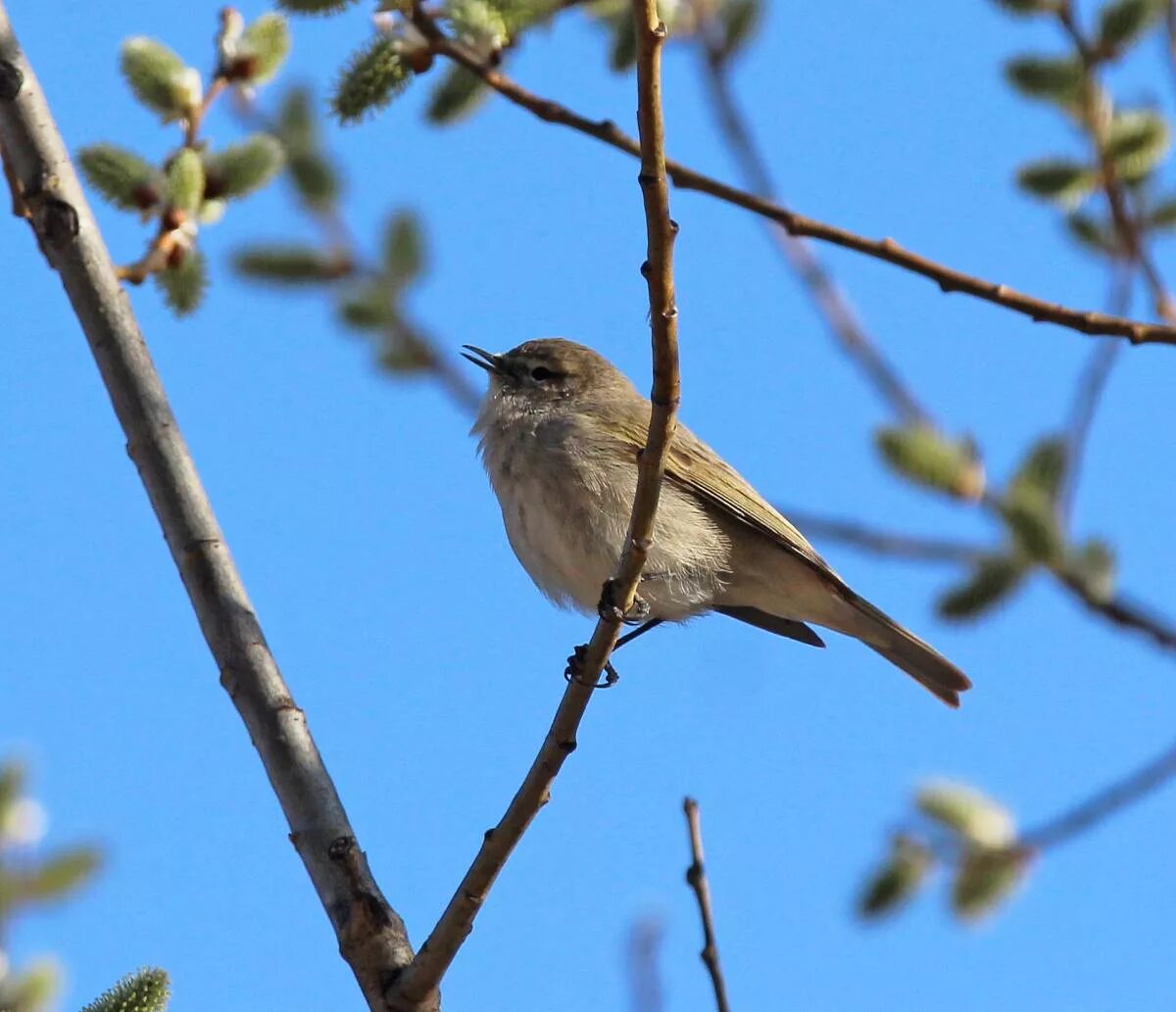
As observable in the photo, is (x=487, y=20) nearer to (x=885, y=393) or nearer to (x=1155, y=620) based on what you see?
(x=885, y=393)

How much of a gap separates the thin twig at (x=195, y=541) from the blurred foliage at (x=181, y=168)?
0.31m

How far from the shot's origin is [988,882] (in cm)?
244

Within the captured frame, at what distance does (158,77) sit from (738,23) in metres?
1.30

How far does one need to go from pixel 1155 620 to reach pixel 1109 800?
271 millimetres

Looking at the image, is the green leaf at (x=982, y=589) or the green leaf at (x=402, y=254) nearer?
the green leaf at (x=982, y=589)

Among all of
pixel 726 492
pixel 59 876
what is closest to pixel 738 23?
pixel 59 876

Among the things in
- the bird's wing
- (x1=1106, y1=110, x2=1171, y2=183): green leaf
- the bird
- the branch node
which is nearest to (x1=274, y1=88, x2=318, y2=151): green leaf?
the branch node

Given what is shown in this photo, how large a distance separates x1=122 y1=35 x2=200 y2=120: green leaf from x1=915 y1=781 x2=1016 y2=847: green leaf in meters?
2.23

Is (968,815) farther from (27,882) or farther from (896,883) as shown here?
(27,882)

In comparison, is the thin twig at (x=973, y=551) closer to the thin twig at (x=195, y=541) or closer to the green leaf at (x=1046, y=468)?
the green leaf at (x=1046, y=468)

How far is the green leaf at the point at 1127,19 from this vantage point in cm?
274

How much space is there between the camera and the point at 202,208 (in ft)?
11.5

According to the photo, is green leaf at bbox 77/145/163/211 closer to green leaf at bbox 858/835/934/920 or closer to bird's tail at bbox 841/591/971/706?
green leaf at bbox 858/835/934/920

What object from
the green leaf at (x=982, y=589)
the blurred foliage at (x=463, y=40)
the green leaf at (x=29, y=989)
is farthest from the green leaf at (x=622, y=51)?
the green leaf at (x=29, y=989)
